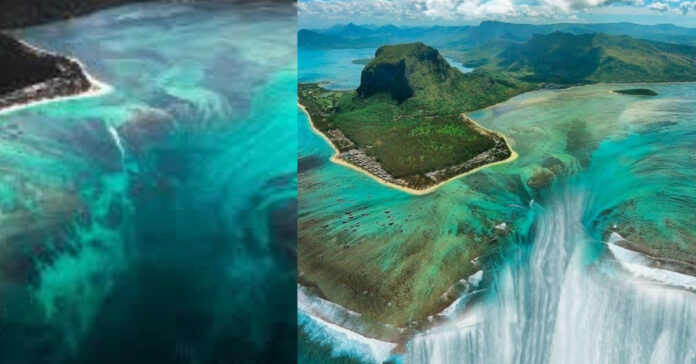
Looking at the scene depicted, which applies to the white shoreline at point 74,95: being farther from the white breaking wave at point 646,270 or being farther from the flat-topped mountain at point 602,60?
the flat-topped mountain at point 602,60

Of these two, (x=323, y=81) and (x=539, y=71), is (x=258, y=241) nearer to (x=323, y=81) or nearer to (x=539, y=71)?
(x=323, y=81)

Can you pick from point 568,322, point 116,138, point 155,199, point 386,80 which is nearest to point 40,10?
point 116,138

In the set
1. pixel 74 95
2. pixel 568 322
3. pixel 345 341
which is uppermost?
pixel 74 95

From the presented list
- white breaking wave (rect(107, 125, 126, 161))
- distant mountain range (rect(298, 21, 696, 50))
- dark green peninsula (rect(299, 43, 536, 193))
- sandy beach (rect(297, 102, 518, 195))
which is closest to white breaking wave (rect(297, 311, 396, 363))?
white breaking wave (rect(107, 125, 126, 161))

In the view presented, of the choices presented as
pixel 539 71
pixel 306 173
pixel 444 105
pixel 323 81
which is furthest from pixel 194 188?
pixel 539 71

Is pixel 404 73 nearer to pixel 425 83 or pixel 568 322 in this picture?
pixel 425 83

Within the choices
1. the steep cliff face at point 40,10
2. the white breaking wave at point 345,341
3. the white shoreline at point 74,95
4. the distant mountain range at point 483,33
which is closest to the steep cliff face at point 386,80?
the white breaking wave at point 345,341
